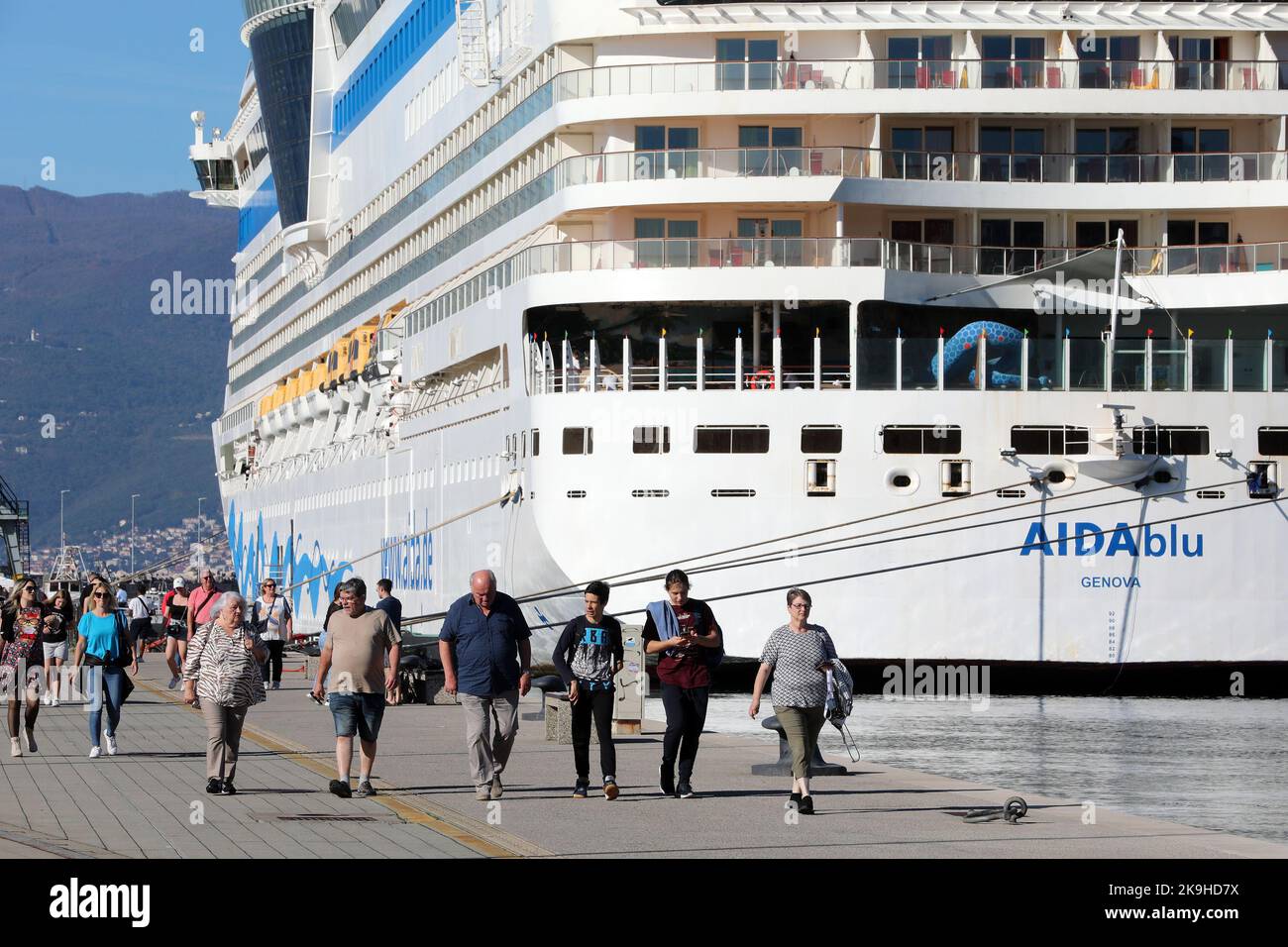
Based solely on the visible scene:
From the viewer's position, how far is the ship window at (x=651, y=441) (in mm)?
30688

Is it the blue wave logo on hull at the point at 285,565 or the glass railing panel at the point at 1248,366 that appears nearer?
the glass railing panel at the point at 1248,366

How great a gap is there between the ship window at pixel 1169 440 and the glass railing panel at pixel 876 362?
3.32 meters

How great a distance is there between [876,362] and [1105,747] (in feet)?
27.9

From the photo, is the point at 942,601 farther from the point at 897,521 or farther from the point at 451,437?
the point at 451,437

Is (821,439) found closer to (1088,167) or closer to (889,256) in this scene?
(889,256)

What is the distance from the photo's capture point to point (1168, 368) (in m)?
30.4

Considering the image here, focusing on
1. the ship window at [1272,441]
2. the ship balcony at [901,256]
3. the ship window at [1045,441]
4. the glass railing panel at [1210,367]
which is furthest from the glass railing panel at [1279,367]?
the ship window at [1045,441]

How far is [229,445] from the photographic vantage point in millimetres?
84125

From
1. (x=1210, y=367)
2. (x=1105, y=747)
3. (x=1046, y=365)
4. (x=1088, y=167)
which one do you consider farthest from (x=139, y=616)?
(x=1105, y=747)

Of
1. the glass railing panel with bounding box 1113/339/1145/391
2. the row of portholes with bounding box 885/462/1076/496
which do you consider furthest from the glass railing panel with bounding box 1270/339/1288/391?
the row of portholes with bounding box 885/462/1076/496

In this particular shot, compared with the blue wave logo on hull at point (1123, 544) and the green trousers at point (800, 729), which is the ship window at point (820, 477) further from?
the green trousers at point (800, 729)
